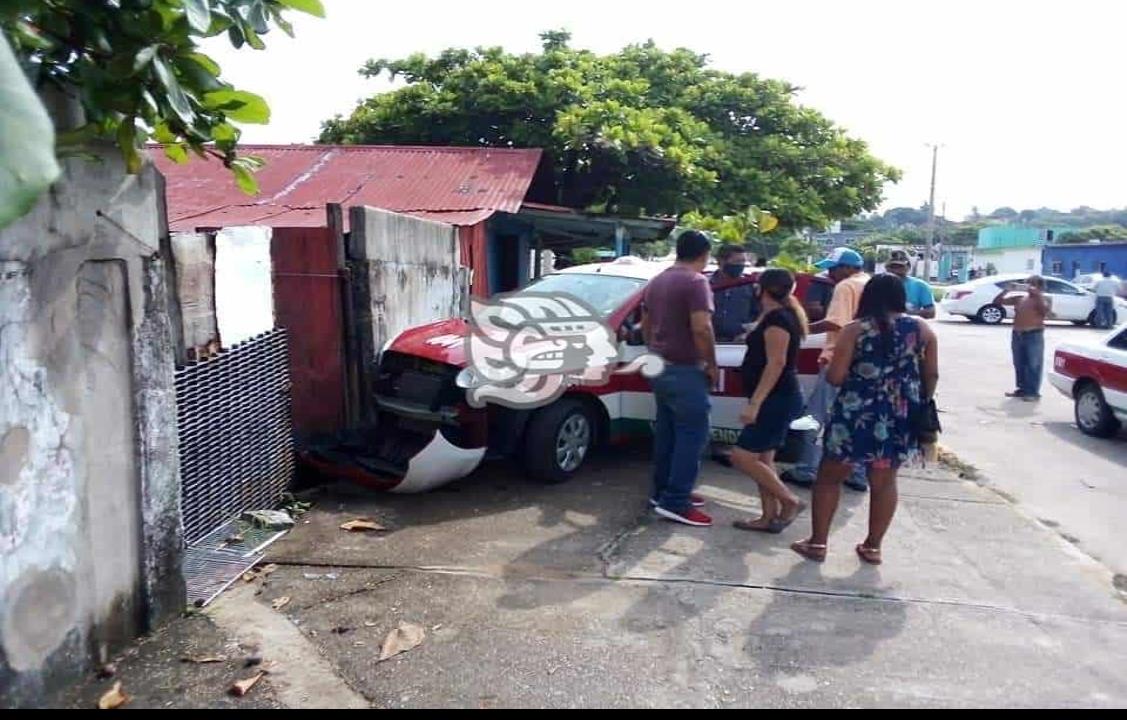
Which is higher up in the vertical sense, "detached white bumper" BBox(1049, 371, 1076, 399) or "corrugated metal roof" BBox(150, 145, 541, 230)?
"corrugated metal roof" BBox(150, 145, 541, 230)

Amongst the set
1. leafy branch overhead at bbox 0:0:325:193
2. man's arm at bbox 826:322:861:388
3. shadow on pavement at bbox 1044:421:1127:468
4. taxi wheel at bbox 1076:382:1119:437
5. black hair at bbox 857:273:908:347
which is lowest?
shadow on pavement at bbox 1044:421:1127:468

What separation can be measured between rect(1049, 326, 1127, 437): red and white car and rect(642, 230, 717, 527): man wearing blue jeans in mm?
5420

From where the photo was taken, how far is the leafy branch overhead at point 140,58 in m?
2.41

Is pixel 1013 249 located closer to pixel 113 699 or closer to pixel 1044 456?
pixel 1044 456

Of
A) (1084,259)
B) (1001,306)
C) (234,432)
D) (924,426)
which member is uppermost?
(924,426)

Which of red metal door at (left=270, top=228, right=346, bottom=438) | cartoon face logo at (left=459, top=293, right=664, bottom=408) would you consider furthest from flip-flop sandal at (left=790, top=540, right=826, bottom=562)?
red metal door at (left=270, top=228, right=346, bottom=438)

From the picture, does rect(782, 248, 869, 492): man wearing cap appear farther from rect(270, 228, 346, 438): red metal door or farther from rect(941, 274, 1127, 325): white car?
rect(941, 274, 1127, 325): white car

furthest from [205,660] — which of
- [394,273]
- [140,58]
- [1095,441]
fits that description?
[1095,441]

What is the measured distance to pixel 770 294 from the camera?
5137 millimetres

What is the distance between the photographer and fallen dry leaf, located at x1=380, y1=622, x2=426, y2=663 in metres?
3.70

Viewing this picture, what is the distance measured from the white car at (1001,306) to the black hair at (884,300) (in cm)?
2053

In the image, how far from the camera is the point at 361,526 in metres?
5.28

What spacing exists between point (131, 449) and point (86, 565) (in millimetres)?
493

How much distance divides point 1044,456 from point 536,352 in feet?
17.1
